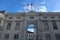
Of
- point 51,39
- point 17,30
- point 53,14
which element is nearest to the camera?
point 51,39

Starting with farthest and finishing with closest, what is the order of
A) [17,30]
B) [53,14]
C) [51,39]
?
[53,14]
[17,30]
[51,39]

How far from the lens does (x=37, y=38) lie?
18.7m

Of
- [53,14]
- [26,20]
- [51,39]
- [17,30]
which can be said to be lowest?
[51,39]

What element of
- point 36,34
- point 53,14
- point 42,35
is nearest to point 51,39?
point 42,35

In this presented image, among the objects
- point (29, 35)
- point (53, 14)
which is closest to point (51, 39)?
point (29, 35)

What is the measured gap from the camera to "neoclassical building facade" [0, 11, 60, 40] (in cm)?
1903

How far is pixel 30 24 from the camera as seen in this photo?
20766mm

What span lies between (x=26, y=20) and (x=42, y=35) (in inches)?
192

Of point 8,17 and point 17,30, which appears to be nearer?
point 17,30

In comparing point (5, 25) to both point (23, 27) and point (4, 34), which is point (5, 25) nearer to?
point (4, 34)

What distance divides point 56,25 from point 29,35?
6076 millimetres

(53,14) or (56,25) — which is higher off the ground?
(53,14)

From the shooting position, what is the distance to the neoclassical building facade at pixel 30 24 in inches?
749

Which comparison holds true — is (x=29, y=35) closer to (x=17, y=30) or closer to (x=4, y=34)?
(x=17, y=30)
